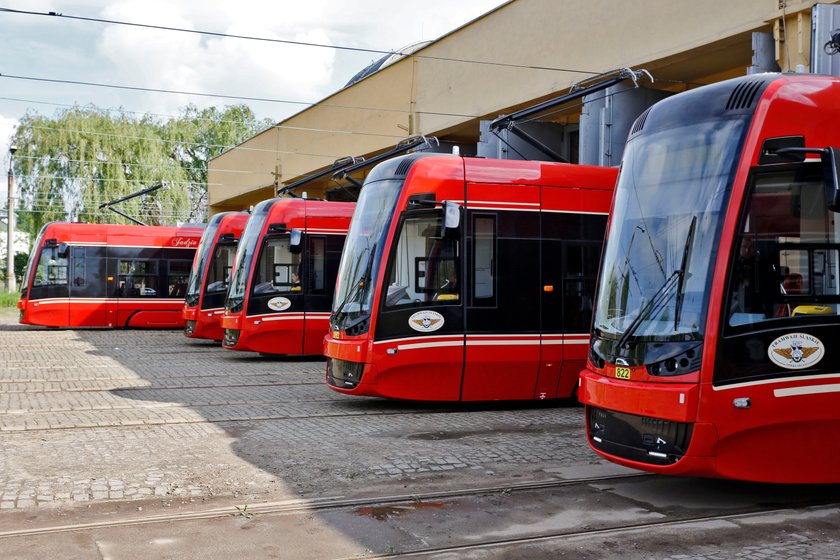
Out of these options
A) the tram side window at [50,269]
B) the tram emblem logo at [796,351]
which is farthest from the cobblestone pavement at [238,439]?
the tram side window at [50,269]

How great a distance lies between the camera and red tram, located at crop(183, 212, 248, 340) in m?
23.4

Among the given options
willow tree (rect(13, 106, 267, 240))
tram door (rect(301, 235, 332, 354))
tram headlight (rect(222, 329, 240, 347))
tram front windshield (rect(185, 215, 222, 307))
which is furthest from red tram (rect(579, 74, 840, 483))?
willow tree (rect(13, 106, 267, 240))

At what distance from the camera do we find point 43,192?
46406mm

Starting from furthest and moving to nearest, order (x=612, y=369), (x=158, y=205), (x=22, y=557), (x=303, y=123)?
(x=158, y=205)
(x=303, y=123)
(x=612, y=369)
(x=22, y=557)

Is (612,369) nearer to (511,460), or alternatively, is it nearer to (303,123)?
(511,460)

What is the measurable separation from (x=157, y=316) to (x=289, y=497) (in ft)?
75.4

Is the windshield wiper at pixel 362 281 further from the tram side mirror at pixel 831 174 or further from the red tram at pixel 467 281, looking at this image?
the tram side mirror at pixel 831 174

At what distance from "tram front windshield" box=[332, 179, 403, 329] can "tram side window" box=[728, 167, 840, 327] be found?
221 inches

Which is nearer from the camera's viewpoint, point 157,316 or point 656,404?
point 656,404

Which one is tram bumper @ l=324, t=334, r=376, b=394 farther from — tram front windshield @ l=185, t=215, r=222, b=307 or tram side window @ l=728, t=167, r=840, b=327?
tram front windshield @ l=185, t=215, r=222, b=307

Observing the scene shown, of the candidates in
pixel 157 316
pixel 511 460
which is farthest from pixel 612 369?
pixel 157 316

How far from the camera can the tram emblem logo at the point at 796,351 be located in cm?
690

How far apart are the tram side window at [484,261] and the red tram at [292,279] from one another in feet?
23.3

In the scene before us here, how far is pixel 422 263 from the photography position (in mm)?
11883
